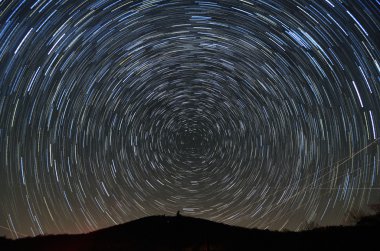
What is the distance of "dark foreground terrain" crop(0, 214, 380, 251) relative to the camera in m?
18.8

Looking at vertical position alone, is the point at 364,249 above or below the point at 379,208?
below

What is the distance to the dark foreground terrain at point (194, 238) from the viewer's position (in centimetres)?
1884

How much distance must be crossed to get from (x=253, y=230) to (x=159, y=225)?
591cm

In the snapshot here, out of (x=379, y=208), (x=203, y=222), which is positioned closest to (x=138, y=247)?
(x=203, y=222)

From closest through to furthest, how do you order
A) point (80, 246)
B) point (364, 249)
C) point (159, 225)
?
1. point (364, 249)
2. point (80, 246)
3. point (159, 225)

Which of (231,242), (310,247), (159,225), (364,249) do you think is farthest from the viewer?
(159,225)

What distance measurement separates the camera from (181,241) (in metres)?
21.8

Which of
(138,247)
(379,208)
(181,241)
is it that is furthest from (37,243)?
(379,208)

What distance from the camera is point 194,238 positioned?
22.1 m

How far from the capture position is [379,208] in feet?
101

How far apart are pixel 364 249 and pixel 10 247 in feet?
62.6

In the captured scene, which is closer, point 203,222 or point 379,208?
point 203,222

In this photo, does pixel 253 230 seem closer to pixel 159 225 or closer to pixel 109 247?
pixel 159 225

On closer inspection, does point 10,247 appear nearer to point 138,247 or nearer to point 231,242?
point 138,247
